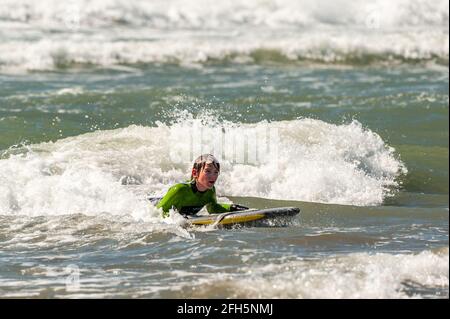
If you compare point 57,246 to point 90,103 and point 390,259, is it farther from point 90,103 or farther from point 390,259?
point 90,103

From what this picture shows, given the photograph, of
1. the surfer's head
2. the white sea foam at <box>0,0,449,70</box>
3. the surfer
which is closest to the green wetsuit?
the surfer

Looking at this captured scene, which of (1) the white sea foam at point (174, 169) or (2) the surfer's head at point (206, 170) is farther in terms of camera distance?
(1) the white sea foam at point (174, 169)

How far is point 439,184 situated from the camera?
44.9 ft

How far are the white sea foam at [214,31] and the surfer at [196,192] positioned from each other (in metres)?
16.0

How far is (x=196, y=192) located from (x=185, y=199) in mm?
160

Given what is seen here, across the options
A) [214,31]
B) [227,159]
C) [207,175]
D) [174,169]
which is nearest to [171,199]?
[207,175]

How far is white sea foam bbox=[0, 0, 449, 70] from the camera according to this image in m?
28.1

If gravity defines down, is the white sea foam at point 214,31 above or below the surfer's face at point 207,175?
above

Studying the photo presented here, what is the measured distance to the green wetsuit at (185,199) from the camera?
10.4 metres

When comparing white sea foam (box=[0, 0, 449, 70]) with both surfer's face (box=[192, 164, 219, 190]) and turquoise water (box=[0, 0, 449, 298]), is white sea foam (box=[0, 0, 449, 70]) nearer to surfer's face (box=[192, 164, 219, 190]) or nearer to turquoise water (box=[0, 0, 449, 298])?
turquoise water (box=[0, 0, 449, 298])

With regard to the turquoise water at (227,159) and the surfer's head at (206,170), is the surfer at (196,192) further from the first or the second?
the turquoise water at (227,159)

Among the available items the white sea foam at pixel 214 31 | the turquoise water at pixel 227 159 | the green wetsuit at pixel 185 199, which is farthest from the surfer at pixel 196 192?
the white sea foam at pixel 214 31

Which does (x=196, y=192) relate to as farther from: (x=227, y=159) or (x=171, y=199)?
(x=227, y=159)
